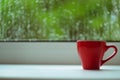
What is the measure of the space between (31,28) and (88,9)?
235mm

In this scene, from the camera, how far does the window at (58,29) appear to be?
1138mm

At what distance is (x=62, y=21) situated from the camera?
114cm

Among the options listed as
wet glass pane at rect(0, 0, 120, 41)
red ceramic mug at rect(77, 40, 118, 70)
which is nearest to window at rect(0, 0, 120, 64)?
wet glass pane at rect(0, 0, 120, 41)

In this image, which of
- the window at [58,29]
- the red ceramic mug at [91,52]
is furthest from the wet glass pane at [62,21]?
the red ceramic mug at [91,52]

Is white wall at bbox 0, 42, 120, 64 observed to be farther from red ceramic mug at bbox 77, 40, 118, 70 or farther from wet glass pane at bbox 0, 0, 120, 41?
red ceramic mug at bbox 77, 40, 118, 70

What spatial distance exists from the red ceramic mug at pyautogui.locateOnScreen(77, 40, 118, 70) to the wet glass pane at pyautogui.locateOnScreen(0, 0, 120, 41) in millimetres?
226

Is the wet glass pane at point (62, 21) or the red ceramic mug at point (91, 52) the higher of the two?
the wet glass pane at point (62, 21)

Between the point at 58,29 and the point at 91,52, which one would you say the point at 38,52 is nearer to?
the point at 58,29

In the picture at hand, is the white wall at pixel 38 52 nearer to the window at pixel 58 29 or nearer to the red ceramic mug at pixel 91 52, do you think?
the window at pixel 58 29

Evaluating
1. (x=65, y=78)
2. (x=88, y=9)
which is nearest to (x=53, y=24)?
(x=88, y=9)

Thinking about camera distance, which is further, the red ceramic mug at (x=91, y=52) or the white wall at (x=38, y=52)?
the white wall at (x=38, y=52)

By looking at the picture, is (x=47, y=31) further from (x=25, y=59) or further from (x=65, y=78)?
(x=65, y=78)

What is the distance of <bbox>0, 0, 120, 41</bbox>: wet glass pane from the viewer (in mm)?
1139

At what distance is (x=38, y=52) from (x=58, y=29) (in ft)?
0.39
